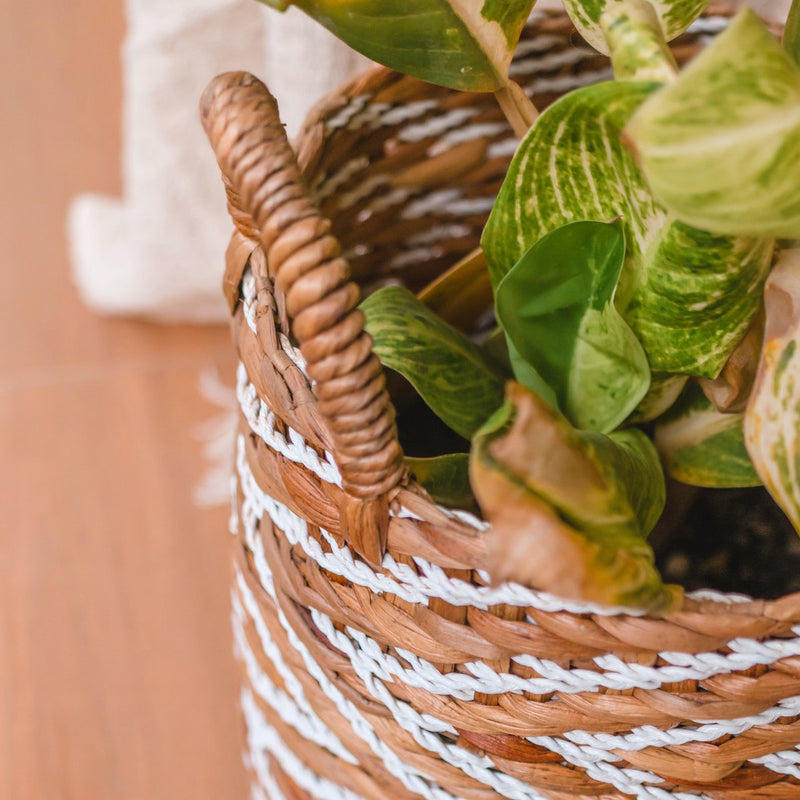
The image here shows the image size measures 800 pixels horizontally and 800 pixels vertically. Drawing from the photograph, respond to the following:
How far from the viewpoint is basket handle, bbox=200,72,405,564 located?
0.22 meters

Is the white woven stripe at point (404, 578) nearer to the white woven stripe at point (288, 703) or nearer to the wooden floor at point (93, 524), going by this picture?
the white woven stripe at point (288, 703)

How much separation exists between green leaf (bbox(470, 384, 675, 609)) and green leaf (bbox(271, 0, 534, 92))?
13 cm

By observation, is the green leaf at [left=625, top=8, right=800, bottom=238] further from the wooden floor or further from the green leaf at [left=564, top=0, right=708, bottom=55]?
the wooden floor

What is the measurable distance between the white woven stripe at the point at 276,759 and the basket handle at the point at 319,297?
18 cm

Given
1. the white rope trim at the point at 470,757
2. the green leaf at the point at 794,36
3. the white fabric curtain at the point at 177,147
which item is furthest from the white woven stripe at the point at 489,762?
the white fabric curtain at the point at 177,147

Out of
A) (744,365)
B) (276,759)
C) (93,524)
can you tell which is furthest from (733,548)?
(93,524)

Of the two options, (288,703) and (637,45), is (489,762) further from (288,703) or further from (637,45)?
(637,45)

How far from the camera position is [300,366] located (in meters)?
0.27

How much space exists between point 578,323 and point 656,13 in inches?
3.7

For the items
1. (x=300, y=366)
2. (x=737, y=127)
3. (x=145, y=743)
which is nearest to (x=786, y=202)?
(x=737, y=127)

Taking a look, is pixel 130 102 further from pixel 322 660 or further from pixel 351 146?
pixel 322 660

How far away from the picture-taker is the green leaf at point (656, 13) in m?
0.27

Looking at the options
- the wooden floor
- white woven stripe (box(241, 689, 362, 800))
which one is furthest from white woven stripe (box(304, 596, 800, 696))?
the wooden floor

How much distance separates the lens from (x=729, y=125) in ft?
0.63
